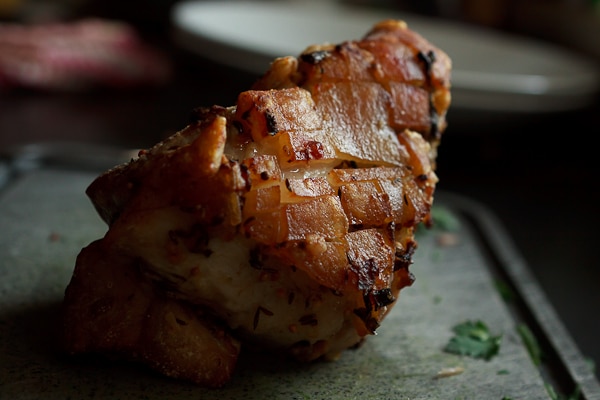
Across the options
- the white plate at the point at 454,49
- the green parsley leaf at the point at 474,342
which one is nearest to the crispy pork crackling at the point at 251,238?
the green parsley leaf at the point at 474,342

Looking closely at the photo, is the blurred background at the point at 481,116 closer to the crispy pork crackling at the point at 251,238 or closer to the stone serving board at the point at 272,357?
the stone serving board at the point at 272,357

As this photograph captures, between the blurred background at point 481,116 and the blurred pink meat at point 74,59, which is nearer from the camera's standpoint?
the blurred background at point 481,116

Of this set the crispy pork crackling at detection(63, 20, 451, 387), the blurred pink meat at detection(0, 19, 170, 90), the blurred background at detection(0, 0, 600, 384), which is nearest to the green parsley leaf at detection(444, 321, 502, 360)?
the crispy pork crackling at detection(63, 20, 451, 387)

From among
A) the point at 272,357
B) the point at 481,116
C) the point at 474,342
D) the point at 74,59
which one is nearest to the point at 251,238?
the point at 272,357

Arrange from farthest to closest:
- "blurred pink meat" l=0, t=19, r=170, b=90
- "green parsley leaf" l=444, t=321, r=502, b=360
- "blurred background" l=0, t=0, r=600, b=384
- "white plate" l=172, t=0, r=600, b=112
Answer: "blurred pink meat" l=0, t=19, r=170, b=90 < "white plate" l=172, t=0, r=600, b=112 < "blurred background" l=0, t=0, r=600, b=384 < "green parsley leaf" l=444, t=321, r=502, b=360

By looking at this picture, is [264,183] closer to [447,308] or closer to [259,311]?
[259,311]

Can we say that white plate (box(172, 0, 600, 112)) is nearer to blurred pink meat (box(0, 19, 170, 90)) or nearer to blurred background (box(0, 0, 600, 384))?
blurred background (box(0, 0, 600, 384))
